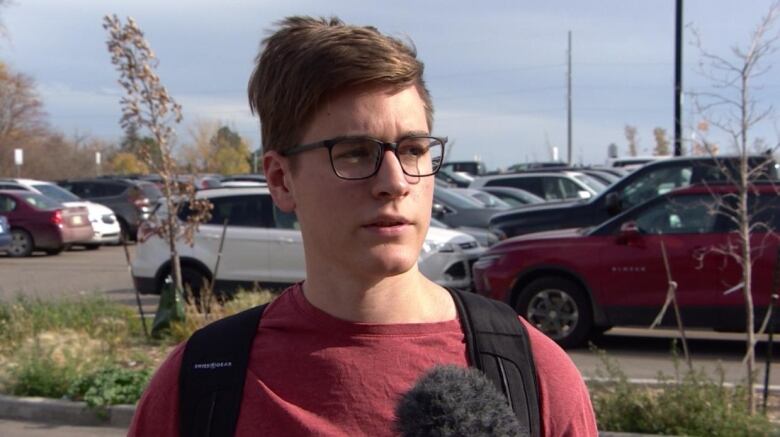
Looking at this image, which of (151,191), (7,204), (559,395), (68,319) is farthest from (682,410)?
(151,191)

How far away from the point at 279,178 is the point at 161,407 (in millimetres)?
492

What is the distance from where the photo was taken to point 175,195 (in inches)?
447

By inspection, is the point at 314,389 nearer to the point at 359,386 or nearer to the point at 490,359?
the point at 359,386

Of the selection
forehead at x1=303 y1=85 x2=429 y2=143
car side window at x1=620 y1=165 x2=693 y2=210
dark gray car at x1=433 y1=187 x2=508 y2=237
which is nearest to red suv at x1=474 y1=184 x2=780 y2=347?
car side window at x1=620 y1=165 x2=693 y2=210

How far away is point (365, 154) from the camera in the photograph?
189 centimetres

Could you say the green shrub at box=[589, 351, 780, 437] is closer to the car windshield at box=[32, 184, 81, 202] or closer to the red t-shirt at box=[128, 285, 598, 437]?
the red t-shirt at box=[128, 285, 598, 437]

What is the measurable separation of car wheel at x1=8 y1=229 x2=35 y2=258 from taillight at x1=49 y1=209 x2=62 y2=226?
0.70 metres

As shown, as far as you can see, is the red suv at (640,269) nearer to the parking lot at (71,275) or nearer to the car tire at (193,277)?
the car tire at (193,277)

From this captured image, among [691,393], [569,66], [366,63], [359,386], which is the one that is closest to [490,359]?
[359,386]

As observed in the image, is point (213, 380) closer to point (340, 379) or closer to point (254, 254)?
point (340, 379)

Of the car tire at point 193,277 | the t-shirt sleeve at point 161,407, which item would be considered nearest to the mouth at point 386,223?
the t-shirt sleeve at point 161,407

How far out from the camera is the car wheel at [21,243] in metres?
23.2

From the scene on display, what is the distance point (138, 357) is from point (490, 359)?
815 cm

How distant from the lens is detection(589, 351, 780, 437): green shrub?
22.0 feet
